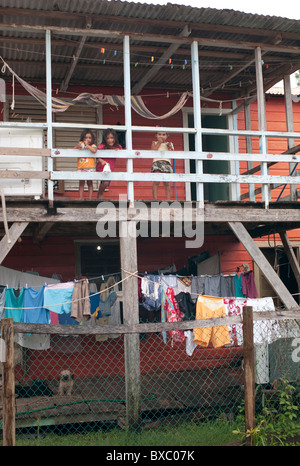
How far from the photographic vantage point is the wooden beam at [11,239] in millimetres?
8461

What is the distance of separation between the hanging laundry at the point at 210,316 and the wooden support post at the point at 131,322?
110cm

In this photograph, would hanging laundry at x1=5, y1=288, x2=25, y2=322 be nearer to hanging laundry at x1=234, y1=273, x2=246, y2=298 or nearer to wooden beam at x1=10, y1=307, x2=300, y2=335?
Result: wooden beam at x1=10, y1=307, x2=300, y2=335

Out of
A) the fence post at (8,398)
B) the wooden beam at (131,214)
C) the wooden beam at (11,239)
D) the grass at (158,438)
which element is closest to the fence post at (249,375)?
the grass at (158,438)

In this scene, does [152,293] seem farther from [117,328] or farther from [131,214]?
[117,328]

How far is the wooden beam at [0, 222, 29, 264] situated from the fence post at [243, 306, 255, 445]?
4.11m

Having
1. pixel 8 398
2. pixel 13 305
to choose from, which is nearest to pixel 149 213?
pixel 13 305

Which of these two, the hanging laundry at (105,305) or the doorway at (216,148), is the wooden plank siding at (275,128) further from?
the hanging laundry at (105,305)

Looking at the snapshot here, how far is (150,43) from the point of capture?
32.9 feet

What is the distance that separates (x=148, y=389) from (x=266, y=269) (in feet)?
9.18

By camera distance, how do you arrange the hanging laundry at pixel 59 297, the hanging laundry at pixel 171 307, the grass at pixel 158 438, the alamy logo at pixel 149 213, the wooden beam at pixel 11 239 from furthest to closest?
1. the hanging laundry at pixel 171 307
2. the hanging laundry at pixel 59 297
3. the alamy logo at pixel 149 213
4. the wooden beam at pixel 11 239
5. the grass at pixel 158 438

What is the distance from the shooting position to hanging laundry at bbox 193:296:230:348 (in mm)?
8922

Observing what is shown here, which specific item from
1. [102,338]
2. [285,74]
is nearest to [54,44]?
[285,74]

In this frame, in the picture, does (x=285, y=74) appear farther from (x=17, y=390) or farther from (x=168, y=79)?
(x=17, y=390)

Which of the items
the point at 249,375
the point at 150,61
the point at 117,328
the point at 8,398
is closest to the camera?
the point at 8,398
